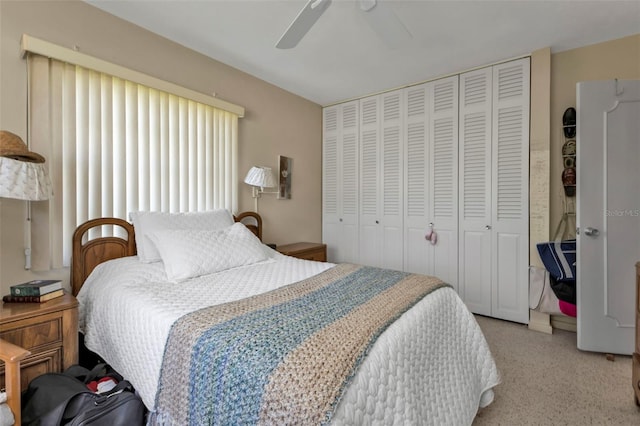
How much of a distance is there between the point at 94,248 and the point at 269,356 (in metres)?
1.77

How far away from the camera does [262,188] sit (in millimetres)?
3246

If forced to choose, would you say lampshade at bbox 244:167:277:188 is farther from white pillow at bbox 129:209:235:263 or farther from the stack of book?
the stack of book

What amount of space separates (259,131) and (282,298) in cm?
228

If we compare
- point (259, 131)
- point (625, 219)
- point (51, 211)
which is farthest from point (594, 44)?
point (51, 211)

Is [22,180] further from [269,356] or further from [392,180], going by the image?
[392,180]

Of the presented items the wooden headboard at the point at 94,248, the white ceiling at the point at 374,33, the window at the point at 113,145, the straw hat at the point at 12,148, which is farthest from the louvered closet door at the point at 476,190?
the straw hat at the point at 12,148

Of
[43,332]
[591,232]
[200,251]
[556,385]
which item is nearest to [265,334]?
[200,251]

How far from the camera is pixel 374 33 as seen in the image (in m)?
2.36

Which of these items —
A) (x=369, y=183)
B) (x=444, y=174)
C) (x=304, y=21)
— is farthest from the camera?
(x=369, y=183)

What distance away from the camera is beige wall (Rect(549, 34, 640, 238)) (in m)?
2.45

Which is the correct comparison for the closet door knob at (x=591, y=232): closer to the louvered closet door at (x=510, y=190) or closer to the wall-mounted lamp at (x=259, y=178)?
the louvered closet door at (x=510, y=190)

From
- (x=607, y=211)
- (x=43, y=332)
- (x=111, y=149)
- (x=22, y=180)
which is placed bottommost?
(x=43, y=332)

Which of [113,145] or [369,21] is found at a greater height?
[369,21]

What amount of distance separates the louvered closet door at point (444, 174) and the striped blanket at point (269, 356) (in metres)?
1.84
